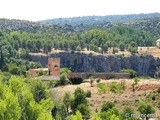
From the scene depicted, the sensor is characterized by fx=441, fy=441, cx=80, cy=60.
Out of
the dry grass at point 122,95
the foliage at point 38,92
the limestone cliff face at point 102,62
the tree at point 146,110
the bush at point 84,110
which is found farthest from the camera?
the limestone cliff face at point 102,62

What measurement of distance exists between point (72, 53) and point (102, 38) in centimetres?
2501

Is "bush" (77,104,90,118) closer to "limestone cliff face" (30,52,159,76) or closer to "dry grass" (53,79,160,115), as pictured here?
"dry grass" (53,79,160,115)

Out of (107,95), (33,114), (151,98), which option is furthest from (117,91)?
(33,114)

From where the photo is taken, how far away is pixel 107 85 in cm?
8562

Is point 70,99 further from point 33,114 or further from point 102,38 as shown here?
point 102,38

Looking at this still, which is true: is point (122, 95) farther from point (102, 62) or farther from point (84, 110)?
point (102, 62)

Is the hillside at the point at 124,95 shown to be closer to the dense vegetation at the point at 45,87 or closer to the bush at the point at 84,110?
the dense vegetation at the point at 45,87

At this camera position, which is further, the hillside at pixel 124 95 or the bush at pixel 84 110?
the hillside at pixel 124 95

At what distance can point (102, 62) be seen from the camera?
163 metres

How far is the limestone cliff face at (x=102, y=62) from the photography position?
16160cm

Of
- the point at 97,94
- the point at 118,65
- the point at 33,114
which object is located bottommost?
the point at 118,65

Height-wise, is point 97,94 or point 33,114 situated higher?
point 33,114

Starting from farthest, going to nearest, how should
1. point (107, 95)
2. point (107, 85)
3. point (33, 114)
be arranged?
point (107, 85)
point (107, 95)
point (33, 114)

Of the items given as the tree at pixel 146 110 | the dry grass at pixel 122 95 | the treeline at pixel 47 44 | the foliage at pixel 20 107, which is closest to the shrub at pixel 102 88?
the dry grass at pixel 122 95
